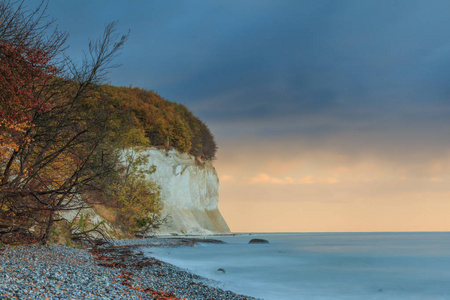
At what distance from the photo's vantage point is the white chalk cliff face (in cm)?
4938

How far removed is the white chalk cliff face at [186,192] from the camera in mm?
49375

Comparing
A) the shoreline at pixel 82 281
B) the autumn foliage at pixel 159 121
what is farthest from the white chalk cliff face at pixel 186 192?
the shoreline at pixel 82 281

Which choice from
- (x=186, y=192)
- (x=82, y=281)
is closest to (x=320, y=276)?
(x=82, y=281)

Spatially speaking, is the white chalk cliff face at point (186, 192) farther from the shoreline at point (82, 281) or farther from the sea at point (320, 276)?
the shoreline at point (82, 281)

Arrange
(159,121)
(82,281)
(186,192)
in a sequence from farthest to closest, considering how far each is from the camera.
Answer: (186,192)
(159,121)
(82,281)

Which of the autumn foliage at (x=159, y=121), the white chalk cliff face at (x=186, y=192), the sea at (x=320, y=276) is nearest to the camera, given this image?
the sea at (x=320, y=276)

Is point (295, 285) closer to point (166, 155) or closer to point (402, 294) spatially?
point (402, 294)

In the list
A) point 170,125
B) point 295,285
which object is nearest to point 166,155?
point 170,125

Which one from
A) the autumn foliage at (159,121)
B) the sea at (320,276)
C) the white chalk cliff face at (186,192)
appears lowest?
the sea at (320,276)

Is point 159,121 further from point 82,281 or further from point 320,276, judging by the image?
point 82,281

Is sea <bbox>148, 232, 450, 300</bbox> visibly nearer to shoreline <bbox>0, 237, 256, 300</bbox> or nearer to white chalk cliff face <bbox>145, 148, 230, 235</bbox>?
shoreline <bbox>0, 237, 256, 300</bbox>

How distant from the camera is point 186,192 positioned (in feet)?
182

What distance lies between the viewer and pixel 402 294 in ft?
52.8

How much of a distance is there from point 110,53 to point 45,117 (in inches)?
104
